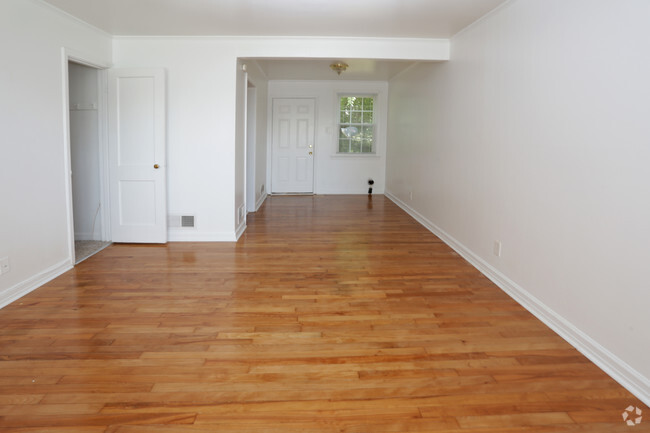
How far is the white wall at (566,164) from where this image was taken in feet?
7.72

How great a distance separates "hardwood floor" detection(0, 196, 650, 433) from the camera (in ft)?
6.86

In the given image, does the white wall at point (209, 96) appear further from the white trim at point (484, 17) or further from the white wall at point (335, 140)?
the white wall at point (335, 140)

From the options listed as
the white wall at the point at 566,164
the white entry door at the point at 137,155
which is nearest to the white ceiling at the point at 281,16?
the white wall at the point at 566,164

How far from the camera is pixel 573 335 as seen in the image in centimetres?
285

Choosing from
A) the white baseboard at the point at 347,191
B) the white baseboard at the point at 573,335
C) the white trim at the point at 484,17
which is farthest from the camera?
the white baseboard at the point at 347,191

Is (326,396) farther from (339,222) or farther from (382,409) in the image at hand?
(339,222)

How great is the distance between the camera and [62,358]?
2.59m

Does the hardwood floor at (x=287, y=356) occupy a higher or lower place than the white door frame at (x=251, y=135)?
lower

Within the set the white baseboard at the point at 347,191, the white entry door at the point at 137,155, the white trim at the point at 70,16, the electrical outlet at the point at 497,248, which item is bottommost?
the electrical outlet at the point at 497,248

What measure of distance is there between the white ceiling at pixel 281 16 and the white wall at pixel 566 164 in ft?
1.42

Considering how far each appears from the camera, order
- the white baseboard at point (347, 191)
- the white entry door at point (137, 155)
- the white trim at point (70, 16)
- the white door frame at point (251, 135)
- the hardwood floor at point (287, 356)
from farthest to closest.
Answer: the white baseboard at point (347, 191), the white door frame at point (251, 135), the white entry door at point (137, 155), the white trim at point (70, 16), the hardwood floor at point (287, 356)

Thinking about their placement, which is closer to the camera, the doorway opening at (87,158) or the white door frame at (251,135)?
the doorway opening at (87,158)

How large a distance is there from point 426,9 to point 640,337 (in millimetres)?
3107

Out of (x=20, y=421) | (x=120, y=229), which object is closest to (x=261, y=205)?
(x=120, y=229)
